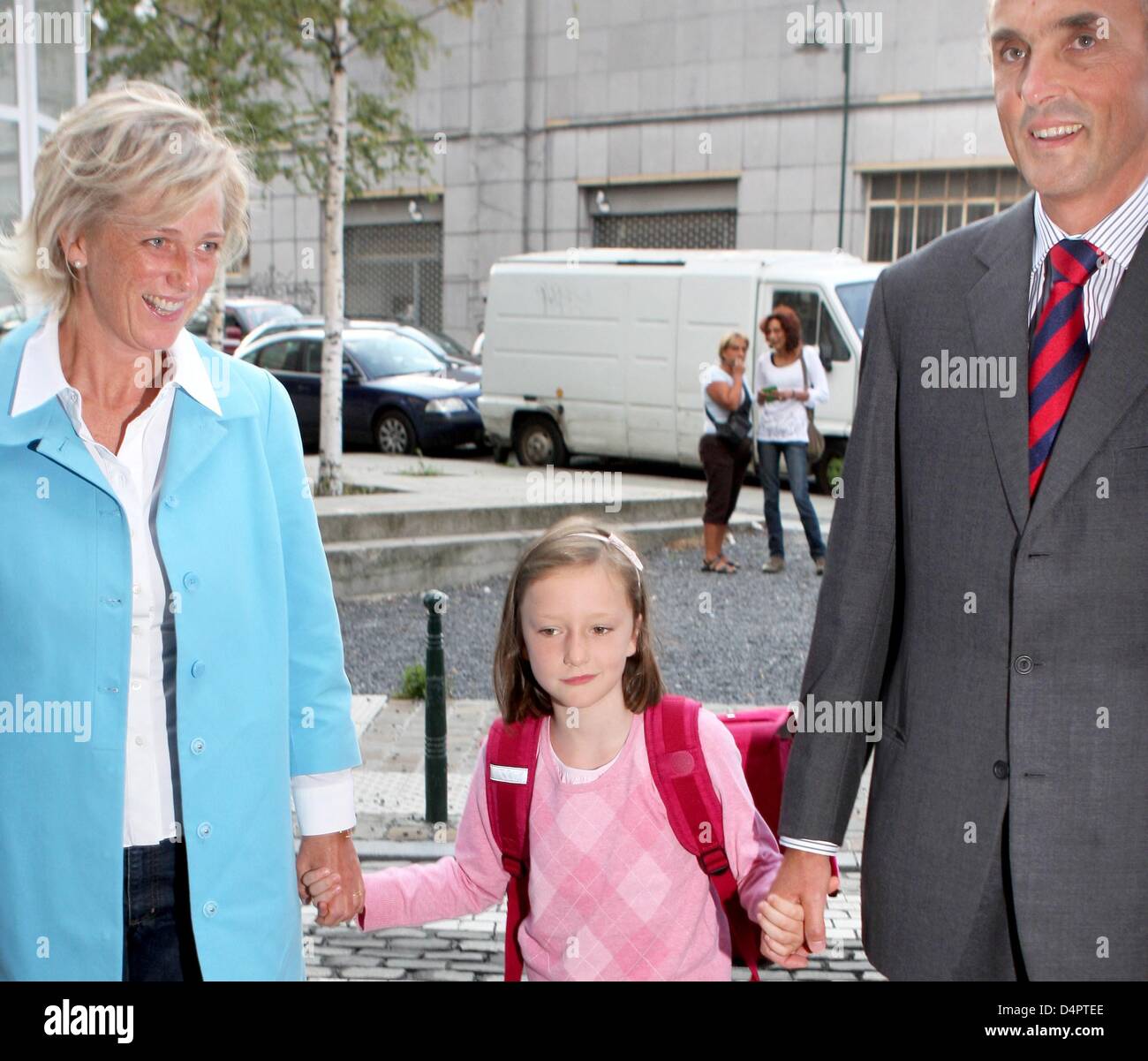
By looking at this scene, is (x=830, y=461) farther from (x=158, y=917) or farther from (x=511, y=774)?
(x=158, y=917)

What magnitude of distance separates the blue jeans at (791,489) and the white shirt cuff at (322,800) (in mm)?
8807

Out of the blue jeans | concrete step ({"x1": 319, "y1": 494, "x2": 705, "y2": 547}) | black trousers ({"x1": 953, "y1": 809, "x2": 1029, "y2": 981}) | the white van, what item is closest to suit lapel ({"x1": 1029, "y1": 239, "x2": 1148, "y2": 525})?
black trousers ({"x1": 953, "y1": 809, "x2": 1029, "y2": 981})

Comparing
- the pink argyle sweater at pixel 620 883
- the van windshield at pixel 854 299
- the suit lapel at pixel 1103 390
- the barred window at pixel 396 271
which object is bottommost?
the pink argyle sweater at pixel 620 883

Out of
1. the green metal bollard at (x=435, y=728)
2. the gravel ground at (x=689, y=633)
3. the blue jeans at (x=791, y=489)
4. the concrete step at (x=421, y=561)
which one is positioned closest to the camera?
the green metal bollard at (x=435, y=728)

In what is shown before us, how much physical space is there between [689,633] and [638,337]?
751cm

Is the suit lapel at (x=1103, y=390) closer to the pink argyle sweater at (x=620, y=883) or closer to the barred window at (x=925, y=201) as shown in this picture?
the pink argyle sweater at (x=620, y=883)

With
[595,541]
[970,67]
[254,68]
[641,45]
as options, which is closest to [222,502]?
[595,541]

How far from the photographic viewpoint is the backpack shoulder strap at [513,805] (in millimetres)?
2770

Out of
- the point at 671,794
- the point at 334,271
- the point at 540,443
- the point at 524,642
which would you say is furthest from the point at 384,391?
the point at 671,794

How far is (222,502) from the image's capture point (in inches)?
96.0

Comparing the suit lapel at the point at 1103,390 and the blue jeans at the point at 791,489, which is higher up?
the suit lapel at the point at 1103,390

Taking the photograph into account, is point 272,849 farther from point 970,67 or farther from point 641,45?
point 641,45

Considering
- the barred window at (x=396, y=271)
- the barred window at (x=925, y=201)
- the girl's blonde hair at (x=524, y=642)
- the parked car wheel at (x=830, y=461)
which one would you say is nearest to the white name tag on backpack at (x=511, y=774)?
the girl's blonde hair at (x=524, y=642)
